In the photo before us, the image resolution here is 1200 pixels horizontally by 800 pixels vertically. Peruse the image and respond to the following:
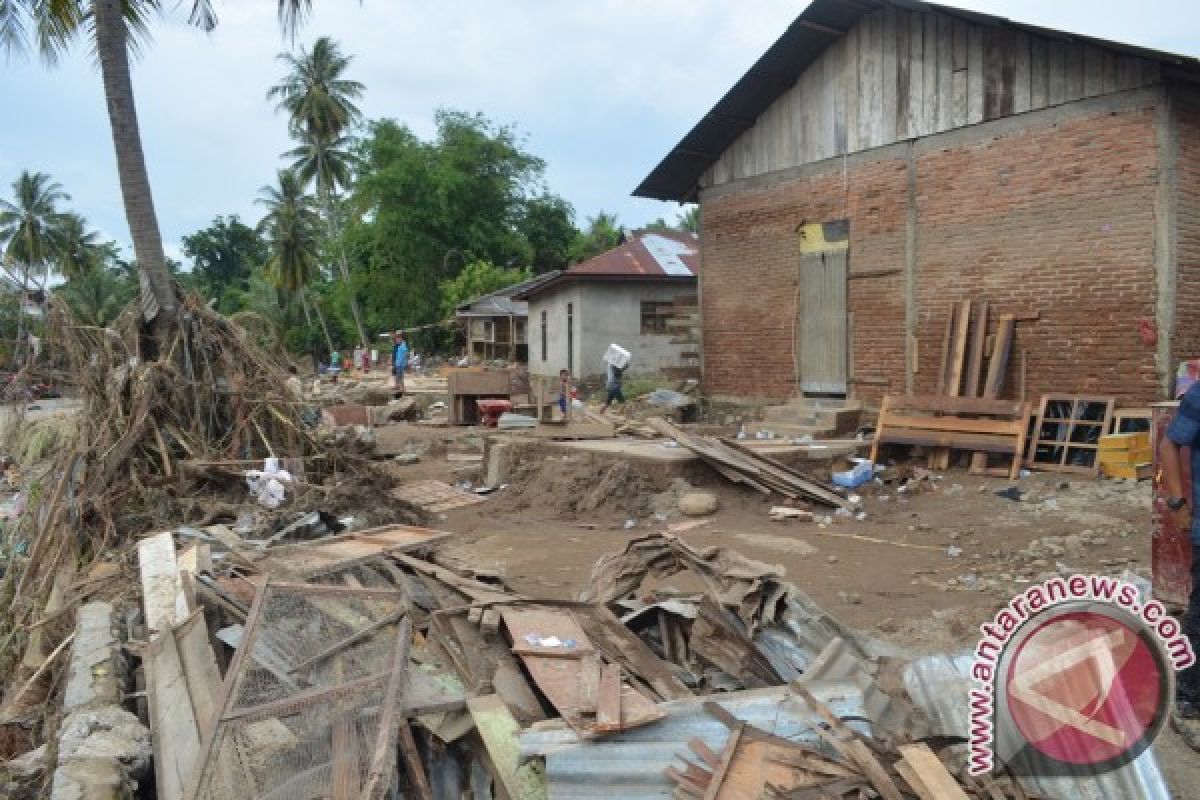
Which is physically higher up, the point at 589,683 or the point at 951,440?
the point at 951,440

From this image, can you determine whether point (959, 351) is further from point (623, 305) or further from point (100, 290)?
point (100, 290)

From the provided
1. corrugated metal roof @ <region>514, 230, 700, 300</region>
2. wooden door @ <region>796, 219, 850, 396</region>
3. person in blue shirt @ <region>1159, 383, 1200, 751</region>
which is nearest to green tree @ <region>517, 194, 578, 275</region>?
corrugated metal roof @ <region>514, 230, 700, 300</region>

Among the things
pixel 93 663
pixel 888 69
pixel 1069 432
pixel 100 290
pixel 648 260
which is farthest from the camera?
pixel 100 290

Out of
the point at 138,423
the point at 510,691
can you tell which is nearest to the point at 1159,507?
the point at 510,691

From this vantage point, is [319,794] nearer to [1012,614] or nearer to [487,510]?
[1012,614]

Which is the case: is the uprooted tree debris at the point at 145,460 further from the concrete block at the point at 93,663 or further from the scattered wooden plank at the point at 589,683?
the scattered wooden plank at the point at 589,683

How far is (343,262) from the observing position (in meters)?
41.0

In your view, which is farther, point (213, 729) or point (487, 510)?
point (487, 510)

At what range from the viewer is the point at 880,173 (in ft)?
39.1

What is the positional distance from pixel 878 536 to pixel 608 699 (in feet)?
18.5

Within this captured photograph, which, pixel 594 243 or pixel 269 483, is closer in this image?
pixel 269 483

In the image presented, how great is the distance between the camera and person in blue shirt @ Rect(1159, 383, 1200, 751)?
12.7ft

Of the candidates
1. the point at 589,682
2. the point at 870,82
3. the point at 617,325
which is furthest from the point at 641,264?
the point at 589,682

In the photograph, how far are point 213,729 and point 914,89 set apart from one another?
37.6ft
